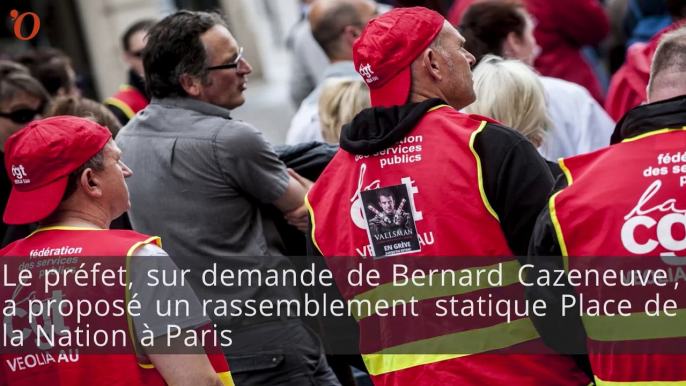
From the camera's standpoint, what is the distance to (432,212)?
3104mm

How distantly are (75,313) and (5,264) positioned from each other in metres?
0.33

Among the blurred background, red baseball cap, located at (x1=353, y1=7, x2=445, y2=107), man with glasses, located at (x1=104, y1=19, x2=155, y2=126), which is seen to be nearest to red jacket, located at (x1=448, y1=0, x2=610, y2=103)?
man with glasses, located at (x1=104, y1=19, x2=155, y2=126)

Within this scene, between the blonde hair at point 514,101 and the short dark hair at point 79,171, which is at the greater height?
the short dark hair at point 79,171

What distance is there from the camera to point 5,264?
3.26 meters

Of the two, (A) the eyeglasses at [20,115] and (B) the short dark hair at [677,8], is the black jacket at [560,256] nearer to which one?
(B) the short dark hair at [677,8]

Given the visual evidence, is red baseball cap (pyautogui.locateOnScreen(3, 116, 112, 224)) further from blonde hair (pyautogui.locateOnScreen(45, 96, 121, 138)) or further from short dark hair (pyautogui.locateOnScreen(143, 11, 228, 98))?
blonde hair (pyautogui.locateOnScreen(45, 96, 121, 138))

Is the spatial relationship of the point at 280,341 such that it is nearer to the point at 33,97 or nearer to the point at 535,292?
the point at 535,292

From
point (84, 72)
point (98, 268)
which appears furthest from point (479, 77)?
point (84, 72)

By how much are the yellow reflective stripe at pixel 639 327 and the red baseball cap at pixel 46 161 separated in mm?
1663

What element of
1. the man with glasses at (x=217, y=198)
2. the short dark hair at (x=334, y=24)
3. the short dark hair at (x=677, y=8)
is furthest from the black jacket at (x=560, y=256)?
the short dark hair at (x=334, y=24)

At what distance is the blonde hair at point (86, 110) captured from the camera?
187 inches

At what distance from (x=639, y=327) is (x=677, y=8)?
348cm

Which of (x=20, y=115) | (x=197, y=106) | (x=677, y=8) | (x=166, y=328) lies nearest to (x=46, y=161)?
(x=166, y=328)

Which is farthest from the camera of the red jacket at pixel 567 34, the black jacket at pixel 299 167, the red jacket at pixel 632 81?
the red jacket at pixel 567 34
